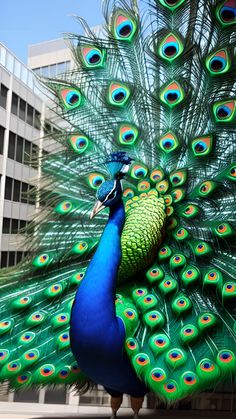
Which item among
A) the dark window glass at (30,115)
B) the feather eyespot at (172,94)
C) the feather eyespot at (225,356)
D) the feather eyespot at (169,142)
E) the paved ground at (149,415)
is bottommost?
the paved ground at (149,415)

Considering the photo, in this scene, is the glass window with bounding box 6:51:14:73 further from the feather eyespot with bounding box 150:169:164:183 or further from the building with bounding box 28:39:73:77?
the feather eyespot with bounding box 150:169:164:183

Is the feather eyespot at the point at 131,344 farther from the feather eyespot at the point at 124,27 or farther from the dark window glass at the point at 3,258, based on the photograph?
the dark window glass at the point at 3,258

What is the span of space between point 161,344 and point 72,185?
62.1 inches

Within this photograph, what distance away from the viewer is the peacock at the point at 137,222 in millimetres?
3838

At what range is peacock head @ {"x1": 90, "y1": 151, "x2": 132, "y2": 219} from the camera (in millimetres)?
3748

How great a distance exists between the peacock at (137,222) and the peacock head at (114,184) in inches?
0.4

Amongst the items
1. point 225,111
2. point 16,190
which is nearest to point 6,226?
point 16,190

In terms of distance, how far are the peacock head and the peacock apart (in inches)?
0.4

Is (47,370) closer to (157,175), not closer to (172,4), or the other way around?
(157,175)

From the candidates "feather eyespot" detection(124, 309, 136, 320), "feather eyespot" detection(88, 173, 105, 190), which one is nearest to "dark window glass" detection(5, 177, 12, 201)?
"feather eyespot" detection(88, 173, 105, 190)

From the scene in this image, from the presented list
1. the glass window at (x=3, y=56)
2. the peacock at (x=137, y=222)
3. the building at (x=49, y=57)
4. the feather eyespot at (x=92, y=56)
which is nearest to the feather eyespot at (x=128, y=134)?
the peacock at (x=137, y=222)

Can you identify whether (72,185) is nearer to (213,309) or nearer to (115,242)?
(115,242)

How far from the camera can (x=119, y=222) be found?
155 inches

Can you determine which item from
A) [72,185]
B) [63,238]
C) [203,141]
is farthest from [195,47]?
[63,238]
